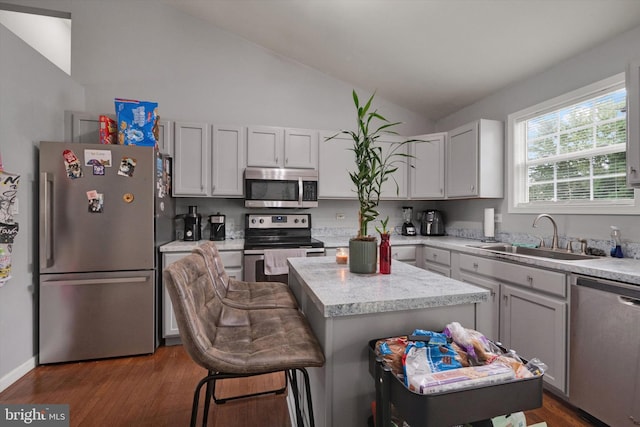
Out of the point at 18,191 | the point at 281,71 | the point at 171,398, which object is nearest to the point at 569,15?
the point at 281,71

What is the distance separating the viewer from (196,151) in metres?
3.12

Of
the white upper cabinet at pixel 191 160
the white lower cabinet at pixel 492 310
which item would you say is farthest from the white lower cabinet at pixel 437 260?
the white upper cabinet at pixel 191 160

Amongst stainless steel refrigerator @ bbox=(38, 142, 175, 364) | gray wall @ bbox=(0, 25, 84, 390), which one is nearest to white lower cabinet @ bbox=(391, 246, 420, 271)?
stainless steel refrigerator @ bbox=(38, 142, 175, 364)

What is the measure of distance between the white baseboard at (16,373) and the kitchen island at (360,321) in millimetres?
2314

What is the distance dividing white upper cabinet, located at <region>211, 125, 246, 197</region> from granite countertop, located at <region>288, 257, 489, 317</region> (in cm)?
193

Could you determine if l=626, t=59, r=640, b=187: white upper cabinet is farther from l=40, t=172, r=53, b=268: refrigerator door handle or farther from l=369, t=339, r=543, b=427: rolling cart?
l=40, t=172, r=53, b=268: refrigerator door handle

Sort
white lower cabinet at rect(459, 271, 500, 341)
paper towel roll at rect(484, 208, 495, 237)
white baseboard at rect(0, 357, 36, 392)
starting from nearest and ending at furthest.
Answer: white baseboard at rect(0, 357, 36, 392) < white lower cabinet at rect(459, 271, 500, 341) < paper towel roll at rect(484, 208, 495, 237)

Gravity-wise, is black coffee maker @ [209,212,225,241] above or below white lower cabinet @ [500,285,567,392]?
above

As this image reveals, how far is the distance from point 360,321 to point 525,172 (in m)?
2.78

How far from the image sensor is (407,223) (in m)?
3.96

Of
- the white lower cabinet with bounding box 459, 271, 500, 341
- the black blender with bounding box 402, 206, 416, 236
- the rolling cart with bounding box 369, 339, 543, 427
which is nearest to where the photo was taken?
the rolling cart with bounding box 369, 339, 543, 427

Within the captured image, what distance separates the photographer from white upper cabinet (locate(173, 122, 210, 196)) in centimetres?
307

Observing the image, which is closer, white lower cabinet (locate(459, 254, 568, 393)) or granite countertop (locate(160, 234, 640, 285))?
granite countertop (locate(160, 234, 640, 285))

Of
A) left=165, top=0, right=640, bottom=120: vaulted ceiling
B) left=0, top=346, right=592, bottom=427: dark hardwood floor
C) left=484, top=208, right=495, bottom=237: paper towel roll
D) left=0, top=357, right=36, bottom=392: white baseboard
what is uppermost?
left=165, top=0, right=640, bottom=120: vaulted ceiling
